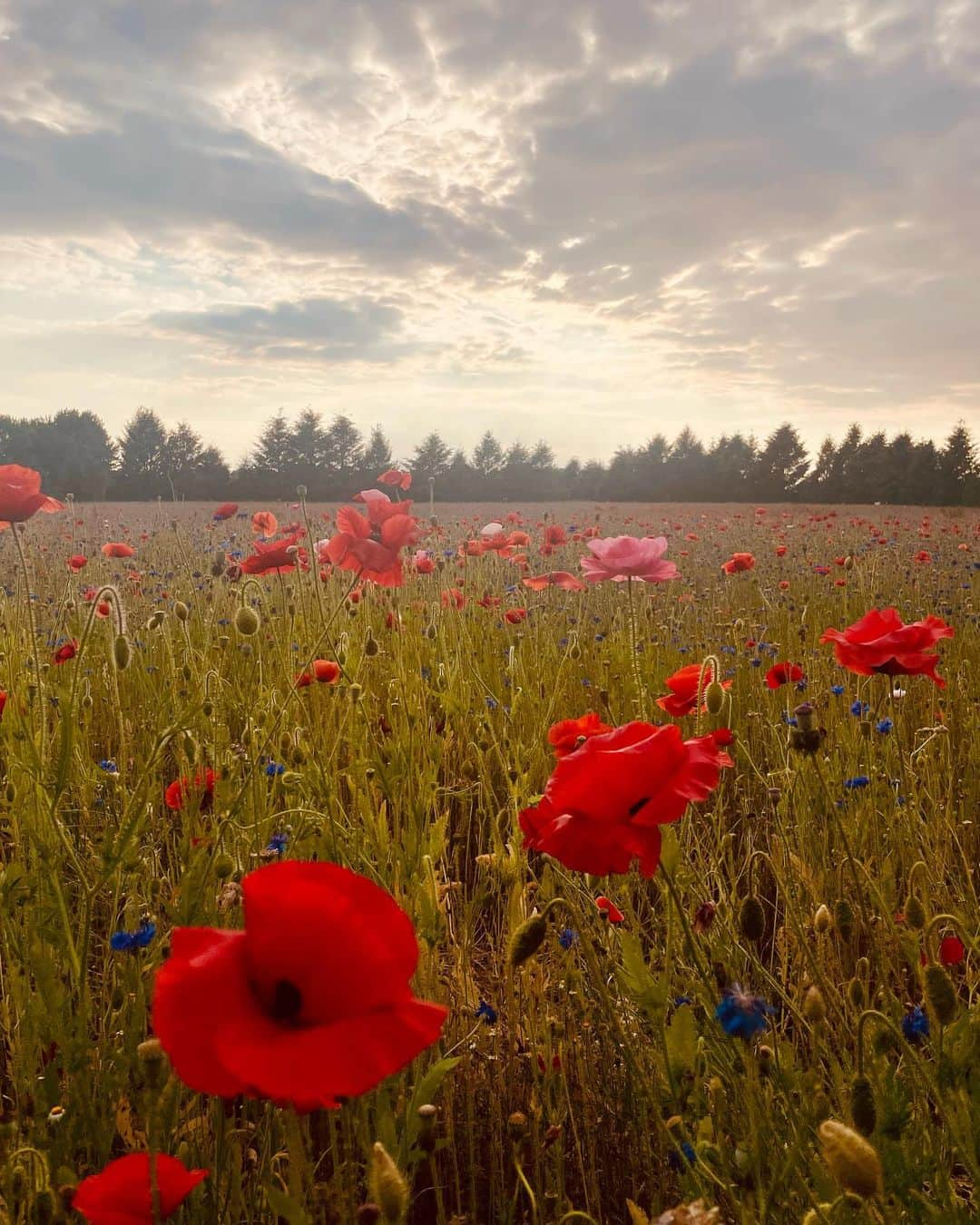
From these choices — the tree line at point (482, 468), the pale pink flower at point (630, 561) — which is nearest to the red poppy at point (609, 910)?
the pale pink flower at point (630, 561)

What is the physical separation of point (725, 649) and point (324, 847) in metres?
2.58

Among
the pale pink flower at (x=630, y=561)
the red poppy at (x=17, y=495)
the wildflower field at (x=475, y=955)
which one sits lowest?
the wildflower field at (x=475, y=955)

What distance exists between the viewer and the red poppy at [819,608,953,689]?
Answer: 1648 millimetres

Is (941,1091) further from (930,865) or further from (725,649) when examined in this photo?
(725,649)

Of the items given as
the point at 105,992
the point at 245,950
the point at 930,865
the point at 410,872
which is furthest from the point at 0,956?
the point at 930,865

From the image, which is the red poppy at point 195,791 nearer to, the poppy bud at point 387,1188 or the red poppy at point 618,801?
the red poppy at point 618,801

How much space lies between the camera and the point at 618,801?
3.27ft

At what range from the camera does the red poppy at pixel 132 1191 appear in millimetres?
810

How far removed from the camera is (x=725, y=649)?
13.1 feet

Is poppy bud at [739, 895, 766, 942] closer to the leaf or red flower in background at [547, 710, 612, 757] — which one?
red flower in background at [547, 710, 612, 757]

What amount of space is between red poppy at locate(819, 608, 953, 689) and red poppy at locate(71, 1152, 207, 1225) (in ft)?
4.42

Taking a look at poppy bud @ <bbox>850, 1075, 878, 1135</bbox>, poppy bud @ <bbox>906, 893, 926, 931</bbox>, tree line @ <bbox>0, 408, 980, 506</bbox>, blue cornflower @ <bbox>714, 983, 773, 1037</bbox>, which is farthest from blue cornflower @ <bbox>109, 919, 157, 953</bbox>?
tree line @ <bbox>0, 408, 980, 506</bbox>

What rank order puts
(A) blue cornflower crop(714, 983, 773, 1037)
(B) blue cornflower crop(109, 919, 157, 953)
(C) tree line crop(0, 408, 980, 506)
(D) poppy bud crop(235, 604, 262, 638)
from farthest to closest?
1. (C) tree line crop(0, 408, 980, 506)
2. (D) poppy bud crop(235, 604, 262, 638)
3. (B) blue cornflower crop(109, 919, 157, 953)
4. (A) blue cornflower crop(714, 983, 773, 1037)

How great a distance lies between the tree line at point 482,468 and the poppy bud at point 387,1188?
29.2 meters
